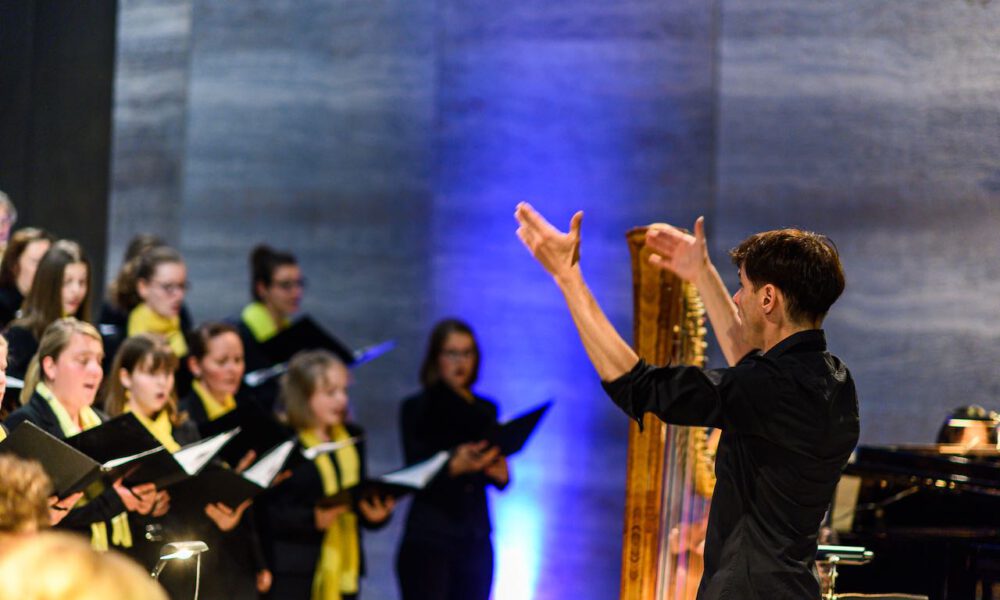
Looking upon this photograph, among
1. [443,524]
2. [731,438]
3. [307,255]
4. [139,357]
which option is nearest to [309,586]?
[443,524]

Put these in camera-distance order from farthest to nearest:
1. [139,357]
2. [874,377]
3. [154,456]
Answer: [874,377]
[139,357]
[154,456]

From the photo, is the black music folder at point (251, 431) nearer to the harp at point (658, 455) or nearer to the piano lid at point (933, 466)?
the piano lid at point (933, 466)

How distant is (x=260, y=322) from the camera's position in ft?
21.1

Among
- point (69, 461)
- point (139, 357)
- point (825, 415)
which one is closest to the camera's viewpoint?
point (825, 415)

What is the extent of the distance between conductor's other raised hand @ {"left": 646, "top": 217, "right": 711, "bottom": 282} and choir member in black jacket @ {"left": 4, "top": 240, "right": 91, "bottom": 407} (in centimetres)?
260

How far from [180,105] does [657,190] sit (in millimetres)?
2852

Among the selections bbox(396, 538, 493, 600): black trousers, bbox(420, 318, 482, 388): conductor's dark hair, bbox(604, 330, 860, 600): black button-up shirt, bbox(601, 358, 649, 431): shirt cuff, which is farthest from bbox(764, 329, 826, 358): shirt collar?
bbox(420, 318, 482, 388): conductor's dark hair

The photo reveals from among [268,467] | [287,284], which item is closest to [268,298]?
[287,284]

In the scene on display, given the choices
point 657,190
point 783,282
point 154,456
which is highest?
point 657,190

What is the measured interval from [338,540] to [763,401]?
130 inches

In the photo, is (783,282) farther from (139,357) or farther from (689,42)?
(689,42)

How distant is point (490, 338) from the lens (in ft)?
23.6

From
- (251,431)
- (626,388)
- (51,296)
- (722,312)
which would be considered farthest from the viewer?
(251,431)

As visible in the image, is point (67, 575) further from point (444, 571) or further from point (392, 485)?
point (444, 571)
